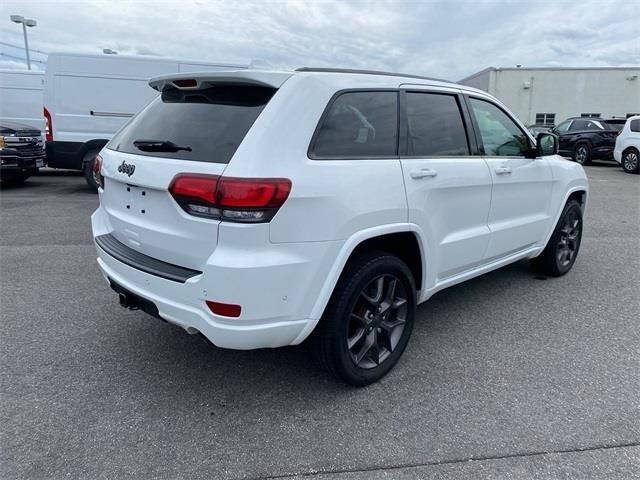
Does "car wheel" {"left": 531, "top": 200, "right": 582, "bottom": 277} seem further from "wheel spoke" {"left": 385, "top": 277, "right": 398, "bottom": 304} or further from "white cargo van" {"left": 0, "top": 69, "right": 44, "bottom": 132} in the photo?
"white cargo van" {"left": 0, "top": 69, "right": 44, "bottom": 132}

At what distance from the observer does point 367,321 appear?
9.32 feet

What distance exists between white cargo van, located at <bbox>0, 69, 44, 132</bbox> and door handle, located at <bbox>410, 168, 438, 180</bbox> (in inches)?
465

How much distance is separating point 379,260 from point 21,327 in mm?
2767

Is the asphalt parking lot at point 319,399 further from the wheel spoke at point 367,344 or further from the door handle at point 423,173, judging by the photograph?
the door handle at point 423,173

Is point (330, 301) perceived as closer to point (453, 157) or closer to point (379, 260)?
point (379, 260)

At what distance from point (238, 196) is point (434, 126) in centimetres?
166

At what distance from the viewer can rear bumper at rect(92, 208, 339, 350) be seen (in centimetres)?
219

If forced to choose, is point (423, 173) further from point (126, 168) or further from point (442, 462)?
point (126, 168)

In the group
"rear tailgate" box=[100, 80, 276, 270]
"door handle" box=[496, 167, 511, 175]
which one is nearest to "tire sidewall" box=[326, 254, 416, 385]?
"rear tailgate" box=[100, 80, 276, 270]

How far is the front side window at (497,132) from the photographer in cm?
367

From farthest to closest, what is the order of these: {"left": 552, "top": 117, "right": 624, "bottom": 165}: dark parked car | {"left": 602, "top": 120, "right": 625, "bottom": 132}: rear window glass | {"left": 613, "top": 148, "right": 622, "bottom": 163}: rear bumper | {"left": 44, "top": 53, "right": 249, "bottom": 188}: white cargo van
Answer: {"left": 602, "top": 120, "right": 625, "bottom": 132}: rear window glass
{"left": 552, "top": 117, "right": 624, "bottom": 165}: dark parked car
{"left": 613, "top": 148, "right": 622, "bottom": 163}: rear bumper
{"left": 44, "top": 53, "right": 249, "bottom": 188}: white cargo van

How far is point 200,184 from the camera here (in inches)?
87.4

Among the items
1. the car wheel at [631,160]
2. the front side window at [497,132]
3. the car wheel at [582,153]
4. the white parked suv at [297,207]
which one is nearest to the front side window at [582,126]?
the car wheel at [582,153]

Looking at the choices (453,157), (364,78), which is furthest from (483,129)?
(364,78)
